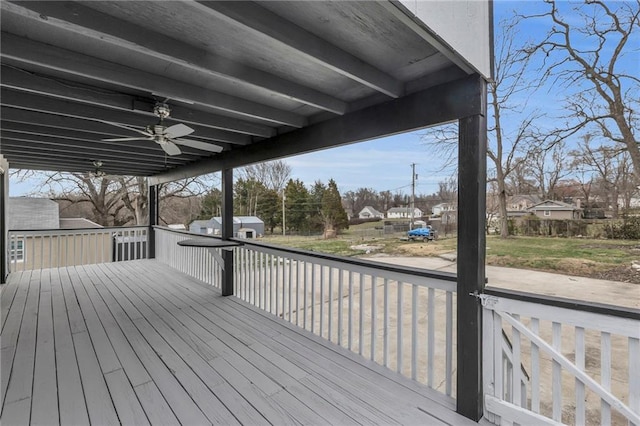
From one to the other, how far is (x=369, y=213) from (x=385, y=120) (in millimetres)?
6853

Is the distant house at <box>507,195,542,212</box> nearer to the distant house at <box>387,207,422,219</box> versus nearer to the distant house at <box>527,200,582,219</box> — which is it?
the distant house at <box>527,200,582,219</box>

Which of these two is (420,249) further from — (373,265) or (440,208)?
(373,265)

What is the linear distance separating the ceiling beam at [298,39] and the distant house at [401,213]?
211 inches

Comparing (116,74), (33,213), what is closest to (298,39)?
(116,74)

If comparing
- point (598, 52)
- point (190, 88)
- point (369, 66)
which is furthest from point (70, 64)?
point (598, 52)

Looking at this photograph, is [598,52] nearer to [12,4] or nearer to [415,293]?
[415,293]

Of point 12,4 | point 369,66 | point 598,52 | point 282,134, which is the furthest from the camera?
point 598,52

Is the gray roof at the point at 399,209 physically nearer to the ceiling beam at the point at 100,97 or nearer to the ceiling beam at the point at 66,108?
the ceiling beam at the point at 100,97

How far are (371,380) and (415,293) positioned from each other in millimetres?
774

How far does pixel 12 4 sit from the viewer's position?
1299mm

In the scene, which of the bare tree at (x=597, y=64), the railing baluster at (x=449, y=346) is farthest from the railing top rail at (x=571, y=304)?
the bare tree at (x=597, y=64)

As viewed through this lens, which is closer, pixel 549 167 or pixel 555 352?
pixel 555 352

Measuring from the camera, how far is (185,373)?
93.5 inches

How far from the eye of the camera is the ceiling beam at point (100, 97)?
2.07 meters
